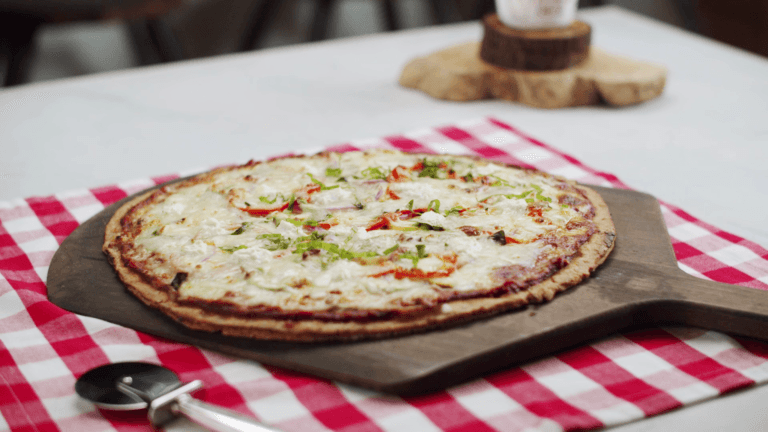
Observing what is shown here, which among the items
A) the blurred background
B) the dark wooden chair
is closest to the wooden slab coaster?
the dark wooden chair

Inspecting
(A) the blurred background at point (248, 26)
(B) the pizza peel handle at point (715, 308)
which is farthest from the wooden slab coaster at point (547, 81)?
(A) the blurred background at point (248, 26)

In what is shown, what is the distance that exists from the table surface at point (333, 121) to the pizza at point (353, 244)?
51 cm

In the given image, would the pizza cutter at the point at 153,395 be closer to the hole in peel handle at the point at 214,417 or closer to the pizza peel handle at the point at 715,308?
the hole in peel handle at the point at 214,417

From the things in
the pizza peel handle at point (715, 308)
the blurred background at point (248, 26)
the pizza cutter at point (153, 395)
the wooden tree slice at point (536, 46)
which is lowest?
the blurred background at point (248, 26)

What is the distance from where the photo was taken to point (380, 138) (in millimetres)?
2295

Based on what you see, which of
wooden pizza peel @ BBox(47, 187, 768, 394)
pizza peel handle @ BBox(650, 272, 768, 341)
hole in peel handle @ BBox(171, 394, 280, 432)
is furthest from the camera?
pizza peel handle @ BBox(650, 272, 768, 341)

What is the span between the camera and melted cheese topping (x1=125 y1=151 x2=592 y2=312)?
129cm

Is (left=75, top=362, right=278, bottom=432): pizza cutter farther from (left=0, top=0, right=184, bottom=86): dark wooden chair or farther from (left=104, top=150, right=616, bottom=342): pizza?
(left=0, top=0, right=184, bottom=86): dark wooden chair

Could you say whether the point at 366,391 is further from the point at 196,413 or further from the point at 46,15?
the point at 46,15

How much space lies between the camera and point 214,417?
3.45 ft

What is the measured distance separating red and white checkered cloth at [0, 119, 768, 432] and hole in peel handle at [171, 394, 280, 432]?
72 millimetres

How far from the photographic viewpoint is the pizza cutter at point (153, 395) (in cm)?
105

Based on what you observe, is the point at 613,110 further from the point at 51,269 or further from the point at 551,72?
the point at 51,269

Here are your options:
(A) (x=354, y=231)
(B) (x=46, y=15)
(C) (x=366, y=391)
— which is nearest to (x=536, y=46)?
(A) (x=354, y=231)
